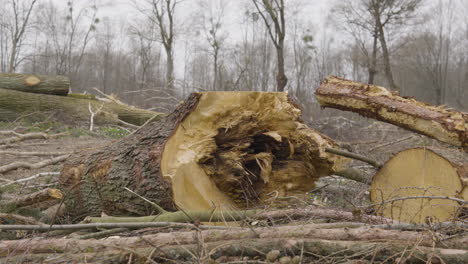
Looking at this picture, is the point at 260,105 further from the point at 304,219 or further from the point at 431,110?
the point at 431,110

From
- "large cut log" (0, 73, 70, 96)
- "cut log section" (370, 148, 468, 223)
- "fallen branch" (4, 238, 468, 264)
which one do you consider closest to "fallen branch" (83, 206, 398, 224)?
"fallen branch" (4, 238, 468, 264)

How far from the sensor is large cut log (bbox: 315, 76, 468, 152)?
9.49 feet

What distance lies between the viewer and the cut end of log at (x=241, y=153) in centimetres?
269

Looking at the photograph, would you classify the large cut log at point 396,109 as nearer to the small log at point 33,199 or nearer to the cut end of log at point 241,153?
the cut end of log at point 241,153

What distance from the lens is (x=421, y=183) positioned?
10.3 feet

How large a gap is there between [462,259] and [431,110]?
186 centimetres

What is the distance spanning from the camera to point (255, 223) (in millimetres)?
2424

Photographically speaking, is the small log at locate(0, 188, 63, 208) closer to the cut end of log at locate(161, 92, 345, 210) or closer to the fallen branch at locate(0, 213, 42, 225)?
the fallen branch at locate(0, 213, 42, 225)

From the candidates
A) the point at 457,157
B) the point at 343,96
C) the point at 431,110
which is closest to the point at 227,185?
the point at 343,96

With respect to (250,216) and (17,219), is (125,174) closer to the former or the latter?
(17,219)

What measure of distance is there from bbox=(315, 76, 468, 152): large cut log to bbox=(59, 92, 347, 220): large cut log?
42 centimetres

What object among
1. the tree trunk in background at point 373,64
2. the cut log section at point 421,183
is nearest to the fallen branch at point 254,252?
the cut log section at point 421,183

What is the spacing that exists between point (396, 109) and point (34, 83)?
8.61 m

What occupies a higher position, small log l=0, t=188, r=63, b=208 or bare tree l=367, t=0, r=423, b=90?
bare tree l=367, t=0, r=423, b=90
